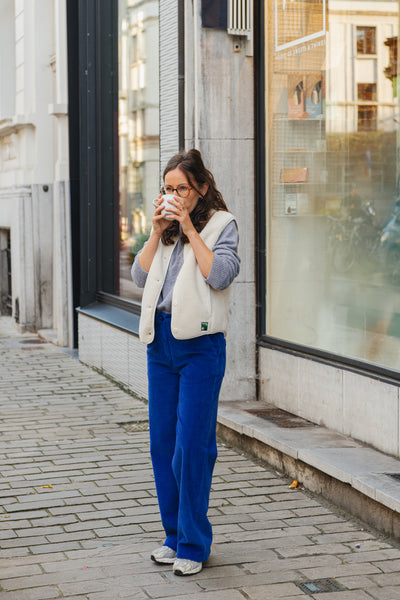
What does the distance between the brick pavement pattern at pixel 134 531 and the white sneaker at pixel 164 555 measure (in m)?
0.04

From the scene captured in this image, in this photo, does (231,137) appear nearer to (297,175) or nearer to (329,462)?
(297,175)

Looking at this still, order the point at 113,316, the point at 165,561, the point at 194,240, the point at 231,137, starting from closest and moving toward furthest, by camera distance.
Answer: the point at 194,240 < the point at 165,561 < the point at 231,137 < the point at 113,316

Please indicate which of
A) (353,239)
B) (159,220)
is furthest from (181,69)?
(159,220)

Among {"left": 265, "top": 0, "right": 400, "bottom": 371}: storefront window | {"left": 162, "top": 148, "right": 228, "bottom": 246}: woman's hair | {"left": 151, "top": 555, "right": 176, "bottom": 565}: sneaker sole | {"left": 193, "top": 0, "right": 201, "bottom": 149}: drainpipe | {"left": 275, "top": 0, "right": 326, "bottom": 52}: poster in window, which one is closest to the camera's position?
{"left": 162, "top": 148, "right": 228, "bottom": 246}: woman's hair

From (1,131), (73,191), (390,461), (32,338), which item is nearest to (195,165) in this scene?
(390,461)

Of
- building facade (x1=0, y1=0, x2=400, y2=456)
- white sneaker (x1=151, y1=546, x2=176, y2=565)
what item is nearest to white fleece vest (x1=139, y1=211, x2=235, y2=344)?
white sneaker (x1=151, y1=546, x2=176, y2=565)

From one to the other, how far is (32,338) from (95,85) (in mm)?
3756

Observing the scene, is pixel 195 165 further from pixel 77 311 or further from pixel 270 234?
pixel 77 311

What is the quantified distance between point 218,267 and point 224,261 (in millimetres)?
43

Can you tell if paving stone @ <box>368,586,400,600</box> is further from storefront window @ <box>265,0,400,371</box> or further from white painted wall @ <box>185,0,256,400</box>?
white painted wall @ <box>185,0,256,400</box>

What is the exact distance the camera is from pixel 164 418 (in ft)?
14.9

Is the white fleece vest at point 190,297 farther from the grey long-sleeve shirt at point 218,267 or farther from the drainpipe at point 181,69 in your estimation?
the drainpipe at point 181,69

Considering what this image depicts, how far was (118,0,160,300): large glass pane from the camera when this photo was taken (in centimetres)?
925

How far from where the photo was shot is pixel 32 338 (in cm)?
1309
